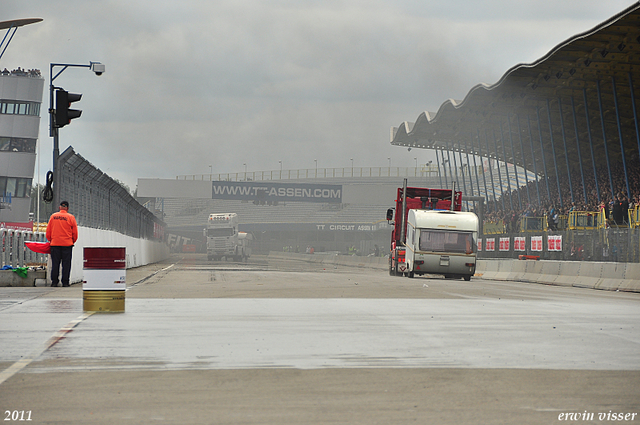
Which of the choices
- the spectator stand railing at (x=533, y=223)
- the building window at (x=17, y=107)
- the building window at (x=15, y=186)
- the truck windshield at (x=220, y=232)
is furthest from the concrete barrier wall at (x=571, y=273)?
the building window at (x=17, y=107)

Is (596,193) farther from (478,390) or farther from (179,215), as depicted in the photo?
(179,215)

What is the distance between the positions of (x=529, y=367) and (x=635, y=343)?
233 cm

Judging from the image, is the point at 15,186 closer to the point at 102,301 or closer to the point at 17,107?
the point at 17,107

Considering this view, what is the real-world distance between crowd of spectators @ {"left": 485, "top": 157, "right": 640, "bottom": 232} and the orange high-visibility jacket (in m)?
22.6

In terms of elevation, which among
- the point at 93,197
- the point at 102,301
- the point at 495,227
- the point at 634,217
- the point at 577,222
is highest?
the point at 495,227

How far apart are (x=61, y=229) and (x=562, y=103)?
3932 cm

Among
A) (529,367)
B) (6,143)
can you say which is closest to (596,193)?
(529,367)

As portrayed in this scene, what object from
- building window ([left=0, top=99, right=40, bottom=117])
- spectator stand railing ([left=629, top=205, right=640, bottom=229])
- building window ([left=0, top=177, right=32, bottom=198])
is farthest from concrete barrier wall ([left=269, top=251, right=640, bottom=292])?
building window ([left=0, top=99, right=40, bottom=117])

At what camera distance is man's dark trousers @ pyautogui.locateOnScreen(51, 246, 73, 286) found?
19.5 metres

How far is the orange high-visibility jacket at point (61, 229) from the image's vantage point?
748 inches

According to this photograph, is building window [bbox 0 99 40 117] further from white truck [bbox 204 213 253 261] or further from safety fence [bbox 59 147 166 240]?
safety fence [bbox 59 147 166 240]

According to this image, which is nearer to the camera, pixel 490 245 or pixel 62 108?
pixel 62 108

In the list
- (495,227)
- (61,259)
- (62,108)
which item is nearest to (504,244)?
(495,227)

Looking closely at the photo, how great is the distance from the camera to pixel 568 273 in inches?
1117
